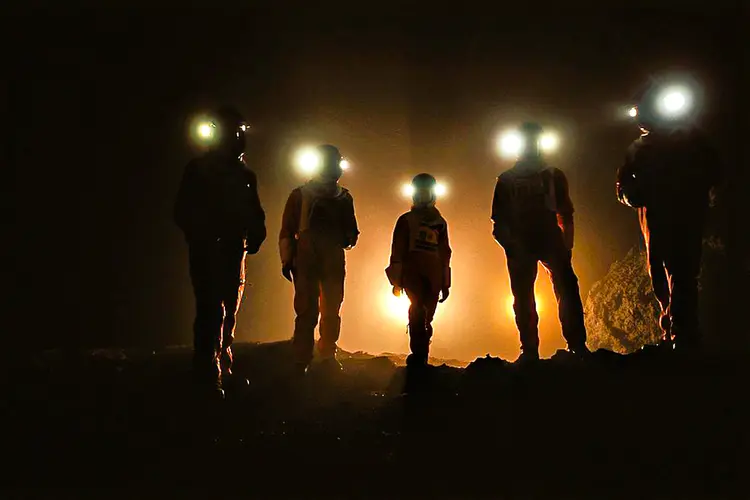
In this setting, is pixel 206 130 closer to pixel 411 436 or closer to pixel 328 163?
pixel 328 163

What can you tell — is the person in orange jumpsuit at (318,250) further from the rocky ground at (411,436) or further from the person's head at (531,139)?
the person's head at (531,139)

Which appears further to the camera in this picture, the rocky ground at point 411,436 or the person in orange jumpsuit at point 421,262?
the person in orange jumpsuit at point 421,262

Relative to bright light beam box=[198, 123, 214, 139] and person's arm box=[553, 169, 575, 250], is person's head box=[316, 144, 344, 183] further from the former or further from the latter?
person's arm box=[553, 169, 575, 250]

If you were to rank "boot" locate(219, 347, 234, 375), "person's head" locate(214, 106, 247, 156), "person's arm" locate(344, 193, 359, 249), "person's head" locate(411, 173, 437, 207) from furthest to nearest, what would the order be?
"person's arm" locate(344, 193, 359, 249), "person's head" locate(411, 173, 437, 207), "boot" locate(219, 347, 234, 375), "person's head" locate(214, 106, 247, 156)

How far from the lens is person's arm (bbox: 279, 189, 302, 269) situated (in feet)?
18.8

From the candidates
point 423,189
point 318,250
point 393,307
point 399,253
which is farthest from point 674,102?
point 393,307

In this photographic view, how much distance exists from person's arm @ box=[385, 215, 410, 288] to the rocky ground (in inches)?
42.4

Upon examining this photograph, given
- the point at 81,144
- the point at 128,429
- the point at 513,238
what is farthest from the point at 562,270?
the point at 81,144

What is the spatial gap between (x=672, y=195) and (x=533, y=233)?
1417mm

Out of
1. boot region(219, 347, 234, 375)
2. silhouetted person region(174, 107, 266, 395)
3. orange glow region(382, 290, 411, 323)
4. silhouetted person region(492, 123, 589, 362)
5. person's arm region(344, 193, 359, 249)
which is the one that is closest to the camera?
silhouetted person region(174, 107, 266, 395)

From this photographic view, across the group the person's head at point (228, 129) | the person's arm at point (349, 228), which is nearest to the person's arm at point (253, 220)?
the person's head at point (228, 129)

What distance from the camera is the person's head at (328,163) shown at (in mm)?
5816

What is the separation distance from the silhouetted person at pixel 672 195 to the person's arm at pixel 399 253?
2.33m

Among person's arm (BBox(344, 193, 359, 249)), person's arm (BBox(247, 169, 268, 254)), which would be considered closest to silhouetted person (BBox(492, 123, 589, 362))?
person's arm (BBox(344, 193, 359, 249))
